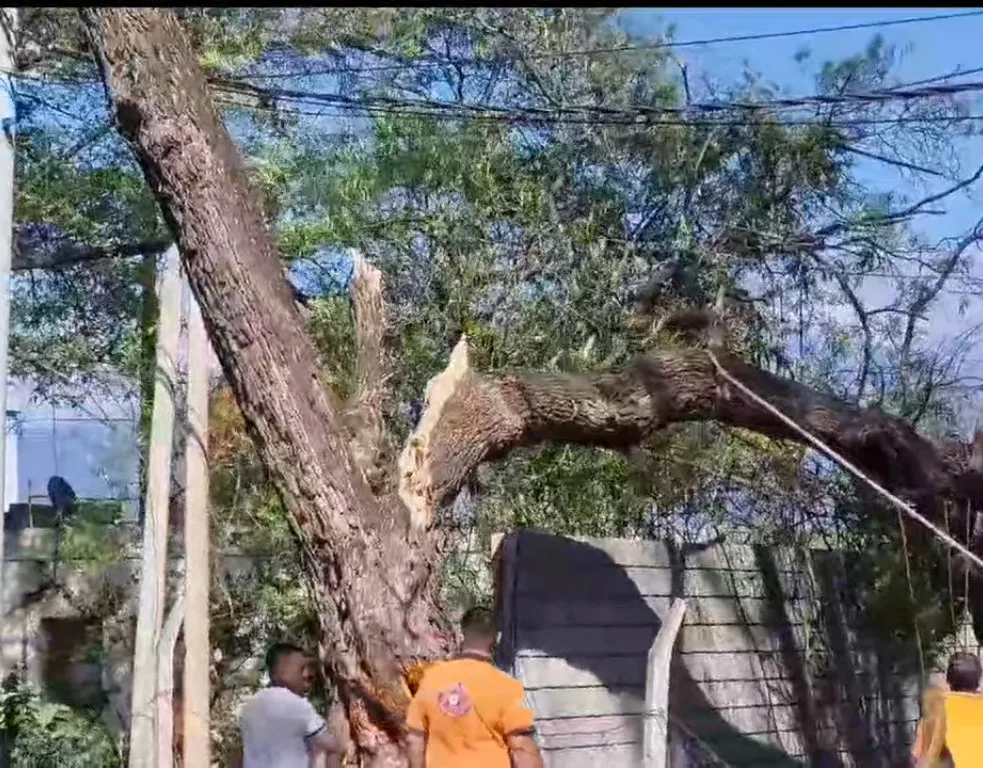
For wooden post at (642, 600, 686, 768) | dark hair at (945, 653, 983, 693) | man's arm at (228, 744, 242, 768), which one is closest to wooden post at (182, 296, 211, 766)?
wooden post at (642, 600, 686, 768)

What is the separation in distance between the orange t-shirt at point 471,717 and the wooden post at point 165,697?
2.08 m

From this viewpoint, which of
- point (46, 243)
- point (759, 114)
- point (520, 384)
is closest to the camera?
point (520, 384)

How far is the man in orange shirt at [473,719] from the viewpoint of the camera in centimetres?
591

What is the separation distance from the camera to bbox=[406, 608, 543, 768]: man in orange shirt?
5914 millimetres

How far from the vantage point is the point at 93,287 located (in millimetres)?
11758

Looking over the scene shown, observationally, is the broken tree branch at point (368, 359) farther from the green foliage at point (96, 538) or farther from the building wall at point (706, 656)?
the green foliage at point (96, 538)

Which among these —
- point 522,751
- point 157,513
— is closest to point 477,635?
point 522,751

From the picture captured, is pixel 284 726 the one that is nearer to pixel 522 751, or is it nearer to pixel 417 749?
pixel 417 749

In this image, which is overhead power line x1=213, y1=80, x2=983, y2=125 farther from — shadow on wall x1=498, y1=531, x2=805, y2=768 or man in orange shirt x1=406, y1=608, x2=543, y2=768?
man in orange shirt x1=406, y1=608, x2=543, y2=768

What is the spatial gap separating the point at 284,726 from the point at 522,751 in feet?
3.25

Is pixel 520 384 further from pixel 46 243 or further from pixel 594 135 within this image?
pixel 46 243

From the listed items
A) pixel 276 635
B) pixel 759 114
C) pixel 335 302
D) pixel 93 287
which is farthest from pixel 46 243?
pixel 759 114

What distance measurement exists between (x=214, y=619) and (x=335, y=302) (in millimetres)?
2376

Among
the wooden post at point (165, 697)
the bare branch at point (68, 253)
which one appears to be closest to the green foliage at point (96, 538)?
the bare branch at point (68, 253)
